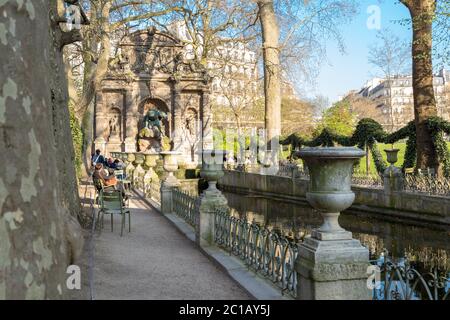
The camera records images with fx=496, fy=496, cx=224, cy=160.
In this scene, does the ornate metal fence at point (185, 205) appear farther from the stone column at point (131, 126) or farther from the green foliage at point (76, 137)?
the stone column at point (131, 126)

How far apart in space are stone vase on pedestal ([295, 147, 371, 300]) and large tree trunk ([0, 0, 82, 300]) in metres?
2.17

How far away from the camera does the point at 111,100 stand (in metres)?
34.0

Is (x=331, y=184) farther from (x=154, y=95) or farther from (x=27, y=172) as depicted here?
(x=154, y=95)

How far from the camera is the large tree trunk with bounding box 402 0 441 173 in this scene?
16.9m

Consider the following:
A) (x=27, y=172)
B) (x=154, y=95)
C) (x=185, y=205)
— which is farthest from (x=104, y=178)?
(x=154, y=95)

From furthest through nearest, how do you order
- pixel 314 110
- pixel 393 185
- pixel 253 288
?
pixel 314 110, pixel 393 185, pixel 253 288

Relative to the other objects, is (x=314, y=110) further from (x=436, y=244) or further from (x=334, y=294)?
(x=334, y=294)

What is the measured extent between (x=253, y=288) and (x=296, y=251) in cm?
91

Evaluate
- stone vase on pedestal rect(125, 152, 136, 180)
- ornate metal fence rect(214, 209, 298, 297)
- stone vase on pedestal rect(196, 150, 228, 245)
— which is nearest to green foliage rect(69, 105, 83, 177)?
stone vase on pedestal rect(125, 152, 136, 180)

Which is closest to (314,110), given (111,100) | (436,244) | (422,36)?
(111,100)

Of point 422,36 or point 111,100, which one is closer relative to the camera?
point 422,36

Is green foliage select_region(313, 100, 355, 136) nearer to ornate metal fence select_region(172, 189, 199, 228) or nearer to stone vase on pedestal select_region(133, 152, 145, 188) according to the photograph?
stone vase on pedestal select_region(133, 152, 145, 188)

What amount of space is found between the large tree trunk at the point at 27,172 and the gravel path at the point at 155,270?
2.69 m

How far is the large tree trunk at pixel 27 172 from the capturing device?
8.59 feet
